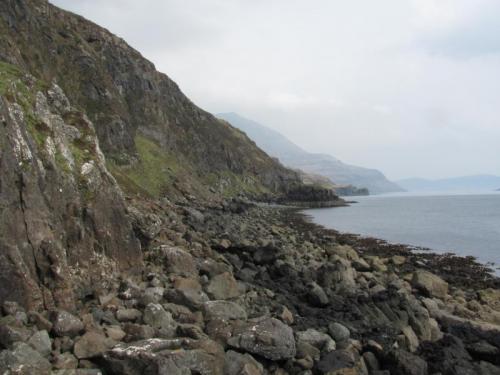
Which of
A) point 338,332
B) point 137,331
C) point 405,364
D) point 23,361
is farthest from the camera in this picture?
point 338,332

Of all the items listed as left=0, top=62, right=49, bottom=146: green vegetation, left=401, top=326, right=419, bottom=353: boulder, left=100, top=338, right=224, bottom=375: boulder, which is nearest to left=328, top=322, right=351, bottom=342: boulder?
left=401, top=326, right=419, bottom=353: boulder

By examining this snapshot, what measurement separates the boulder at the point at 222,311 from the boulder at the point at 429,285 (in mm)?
16360

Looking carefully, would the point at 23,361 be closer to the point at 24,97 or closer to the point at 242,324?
the point at 242,324

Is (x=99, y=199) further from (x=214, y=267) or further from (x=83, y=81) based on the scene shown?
(x=83, y=81)

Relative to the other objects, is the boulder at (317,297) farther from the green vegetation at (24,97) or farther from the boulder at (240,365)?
the green vegetation at (24,97)

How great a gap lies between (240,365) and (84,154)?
12523 millimetres

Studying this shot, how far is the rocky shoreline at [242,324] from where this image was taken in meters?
11.0

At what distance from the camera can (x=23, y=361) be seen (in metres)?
9.88

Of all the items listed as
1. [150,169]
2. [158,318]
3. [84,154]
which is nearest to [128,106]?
[150,169]

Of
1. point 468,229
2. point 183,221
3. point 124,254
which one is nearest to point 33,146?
point 124,254

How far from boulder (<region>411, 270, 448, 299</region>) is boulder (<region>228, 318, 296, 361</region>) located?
54.4 ft

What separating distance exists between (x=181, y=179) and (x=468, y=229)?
54670mm

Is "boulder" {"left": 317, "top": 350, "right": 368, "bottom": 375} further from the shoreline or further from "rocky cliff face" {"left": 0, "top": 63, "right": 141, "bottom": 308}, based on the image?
the shoreline

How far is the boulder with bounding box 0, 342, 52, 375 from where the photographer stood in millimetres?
9680
